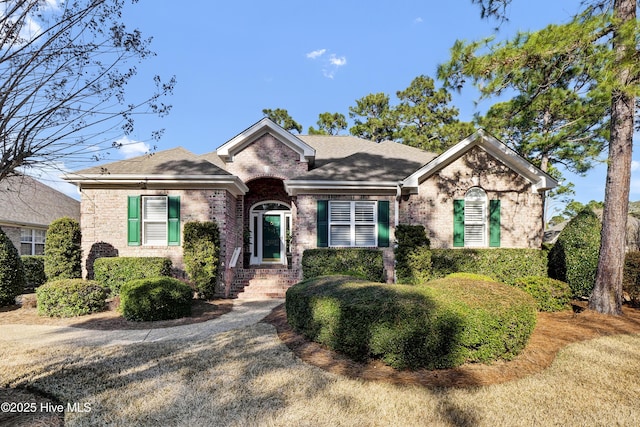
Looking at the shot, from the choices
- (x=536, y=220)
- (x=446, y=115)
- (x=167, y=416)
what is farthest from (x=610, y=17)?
(x=446, y=115)

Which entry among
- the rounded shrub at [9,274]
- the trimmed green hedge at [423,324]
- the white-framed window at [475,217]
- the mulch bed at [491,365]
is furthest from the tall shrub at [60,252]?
the white-framed window at [475,217]

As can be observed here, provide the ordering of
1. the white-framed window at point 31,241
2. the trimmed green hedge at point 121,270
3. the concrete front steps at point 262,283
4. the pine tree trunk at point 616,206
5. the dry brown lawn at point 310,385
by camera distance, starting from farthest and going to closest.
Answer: the white-framed window at point 31,241
the concrete front steps at point 262,283
the trimmed green hedge at point 121,270
the pine tree trunk at point 616,206
the dry brown lawn at point 310,385

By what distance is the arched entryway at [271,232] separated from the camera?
1518 centimetres

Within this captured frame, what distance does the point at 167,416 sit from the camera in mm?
3541

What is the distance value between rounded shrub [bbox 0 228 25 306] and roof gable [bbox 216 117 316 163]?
6737mm

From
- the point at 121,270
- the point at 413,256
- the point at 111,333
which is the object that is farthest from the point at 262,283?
the point at 111,333

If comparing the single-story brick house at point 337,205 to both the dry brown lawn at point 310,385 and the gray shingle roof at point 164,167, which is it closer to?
the gray shingle roof at point 164,167

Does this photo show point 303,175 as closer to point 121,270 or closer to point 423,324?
point 121,270

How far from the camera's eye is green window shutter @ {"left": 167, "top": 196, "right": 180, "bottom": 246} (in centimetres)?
1138

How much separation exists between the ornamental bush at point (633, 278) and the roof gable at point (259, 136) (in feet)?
32.4

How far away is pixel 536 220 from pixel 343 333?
9854 millimetres

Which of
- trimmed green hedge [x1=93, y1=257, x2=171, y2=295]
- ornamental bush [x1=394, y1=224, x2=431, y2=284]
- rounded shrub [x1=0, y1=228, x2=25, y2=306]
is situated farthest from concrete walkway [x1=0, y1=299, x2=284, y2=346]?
ornamental bush [x1=394, y1=224, x2=431, y2=284]

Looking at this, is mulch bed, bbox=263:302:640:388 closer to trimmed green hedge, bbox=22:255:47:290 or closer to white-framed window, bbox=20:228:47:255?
trimmed green hedge, bbox=22:255:47:290

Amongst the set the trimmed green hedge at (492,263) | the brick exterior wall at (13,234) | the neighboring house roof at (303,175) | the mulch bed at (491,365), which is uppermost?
the neighboring house roof at (303,175)
